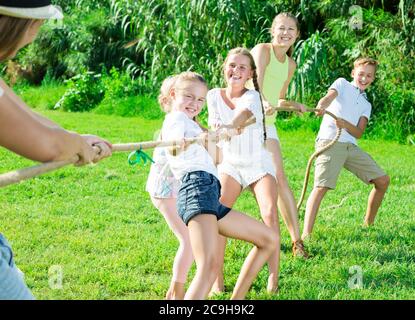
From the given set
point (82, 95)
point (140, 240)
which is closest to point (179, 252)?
point (140, 240)

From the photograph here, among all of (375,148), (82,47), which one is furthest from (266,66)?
(82,47)

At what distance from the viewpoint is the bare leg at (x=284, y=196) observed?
15.6 ft

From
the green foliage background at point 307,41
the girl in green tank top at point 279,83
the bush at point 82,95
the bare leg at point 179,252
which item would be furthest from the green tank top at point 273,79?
the bush at point 82,95

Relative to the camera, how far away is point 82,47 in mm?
14344

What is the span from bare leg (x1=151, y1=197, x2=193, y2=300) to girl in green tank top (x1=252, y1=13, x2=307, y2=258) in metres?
1.06

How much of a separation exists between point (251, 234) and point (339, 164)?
6.43 feet

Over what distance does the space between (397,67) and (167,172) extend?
6694mm

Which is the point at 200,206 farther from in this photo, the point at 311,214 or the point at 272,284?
the point at 311,214

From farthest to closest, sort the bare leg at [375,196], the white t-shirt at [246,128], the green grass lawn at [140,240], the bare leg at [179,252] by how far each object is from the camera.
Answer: the bare leg at [375,196] < the green grass lawn at [140,240] < the white t-shirt at [246,128] < the bare leg at [179,252]

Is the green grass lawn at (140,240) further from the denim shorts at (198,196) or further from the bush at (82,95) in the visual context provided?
the bush at (82,95)

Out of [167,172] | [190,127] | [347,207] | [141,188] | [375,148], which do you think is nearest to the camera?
[190,127]

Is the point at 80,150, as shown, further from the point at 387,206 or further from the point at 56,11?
the point at 387,206

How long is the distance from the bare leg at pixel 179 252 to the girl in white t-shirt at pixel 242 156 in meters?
0.35

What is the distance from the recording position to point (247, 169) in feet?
13.7
